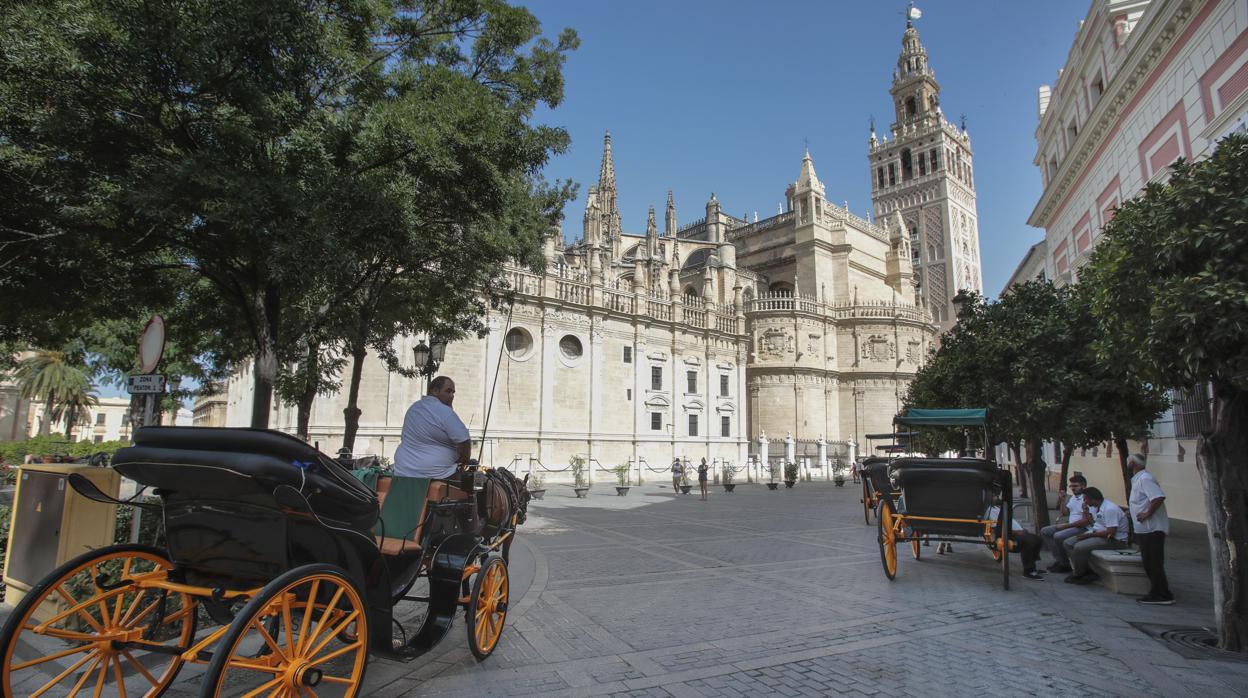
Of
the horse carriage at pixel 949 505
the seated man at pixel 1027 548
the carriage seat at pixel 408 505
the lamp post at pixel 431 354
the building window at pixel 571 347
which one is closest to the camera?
the carriage seat at pixel 408 505

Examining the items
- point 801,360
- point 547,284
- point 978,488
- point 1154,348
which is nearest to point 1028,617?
point 978,488

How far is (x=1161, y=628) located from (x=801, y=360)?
Result: 39453 millimetres

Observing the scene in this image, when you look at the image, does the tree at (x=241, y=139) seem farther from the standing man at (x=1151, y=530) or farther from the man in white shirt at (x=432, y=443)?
the standing man at (x=1151, y=530)

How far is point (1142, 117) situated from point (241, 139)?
54.3 feet

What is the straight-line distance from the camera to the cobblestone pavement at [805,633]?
430 centimetres

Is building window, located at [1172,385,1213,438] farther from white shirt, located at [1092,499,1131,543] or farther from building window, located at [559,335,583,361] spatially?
building window, located at [559,335,583,361]

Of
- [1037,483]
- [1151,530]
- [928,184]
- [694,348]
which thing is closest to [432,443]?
[1151,530]

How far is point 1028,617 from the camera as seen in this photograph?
246 inches

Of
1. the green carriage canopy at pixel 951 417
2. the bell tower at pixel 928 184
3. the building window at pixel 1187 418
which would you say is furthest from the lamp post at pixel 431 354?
the bell tower at pixel 928 184

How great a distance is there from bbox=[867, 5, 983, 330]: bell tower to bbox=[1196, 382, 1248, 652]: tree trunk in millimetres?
66617

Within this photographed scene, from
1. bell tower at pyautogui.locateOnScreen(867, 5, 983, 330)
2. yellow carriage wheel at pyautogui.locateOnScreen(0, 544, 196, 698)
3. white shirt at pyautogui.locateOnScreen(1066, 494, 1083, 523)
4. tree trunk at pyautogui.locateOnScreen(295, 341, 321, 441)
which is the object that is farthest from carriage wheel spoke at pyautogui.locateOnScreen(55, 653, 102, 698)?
bell tower at pyautogui.locateOnScreen(867, 5, 983, 330)

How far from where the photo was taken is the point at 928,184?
7150 centimetres

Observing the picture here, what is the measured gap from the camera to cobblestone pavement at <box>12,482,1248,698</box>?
169 inches

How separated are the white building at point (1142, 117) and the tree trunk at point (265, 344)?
10.3 m
